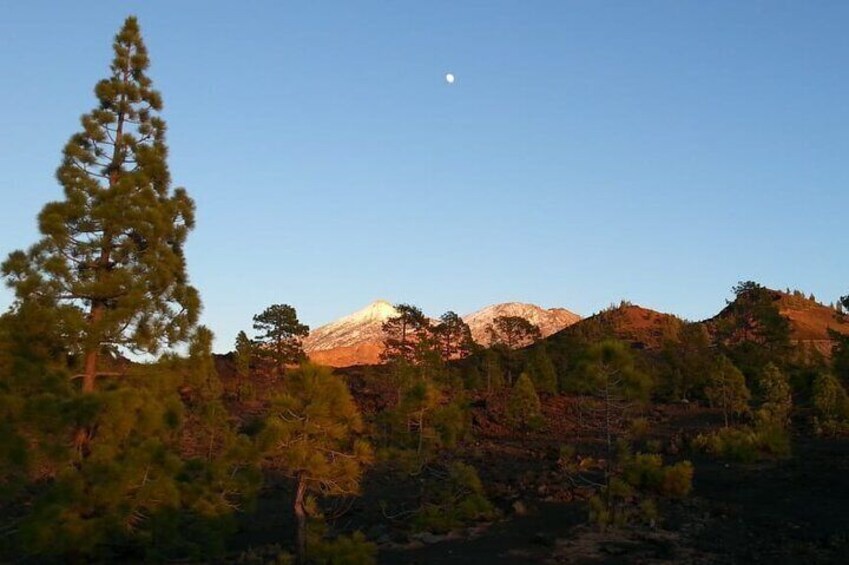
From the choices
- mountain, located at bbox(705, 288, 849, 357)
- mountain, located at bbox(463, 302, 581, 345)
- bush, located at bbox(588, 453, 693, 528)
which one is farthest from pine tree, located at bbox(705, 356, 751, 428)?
mountain, located at bbox(463, 302, 581, 345)

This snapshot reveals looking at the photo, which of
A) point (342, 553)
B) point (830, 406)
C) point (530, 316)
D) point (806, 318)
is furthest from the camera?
point (530, 316)

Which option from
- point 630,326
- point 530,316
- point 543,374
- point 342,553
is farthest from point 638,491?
point 530,316

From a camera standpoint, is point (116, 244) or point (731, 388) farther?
point (731, 388)

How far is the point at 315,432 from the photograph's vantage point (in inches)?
525

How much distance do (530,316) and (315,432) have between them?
4836 inches

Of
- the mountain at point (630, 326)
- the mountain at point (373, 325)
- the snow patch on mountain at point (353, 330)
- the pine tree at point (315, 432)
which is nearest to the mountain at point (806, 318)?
the mountain at point (630, 326)

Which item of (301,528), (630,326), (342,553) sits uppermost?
(630,326)

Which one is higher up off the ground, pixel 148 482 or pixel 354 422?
pixel 354 422

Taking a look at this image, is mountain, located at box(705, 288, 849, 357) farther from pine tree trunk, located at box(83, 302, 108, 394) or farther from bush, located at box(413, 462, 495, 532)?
pine tree trunk, located at box(83, 302, 108, 394)

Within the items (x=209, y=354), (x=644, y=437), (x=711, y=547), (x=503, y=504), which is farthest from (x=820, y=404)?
(x=209, y=354)

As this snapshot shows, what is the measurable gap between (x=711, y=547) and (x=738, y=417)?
2467cm

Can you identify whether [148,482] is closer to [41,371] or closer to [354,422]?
[41,371]

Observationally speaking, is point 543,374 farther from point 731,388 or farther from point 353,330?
point 353,330

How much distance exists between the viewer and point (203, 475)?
13094 mm
